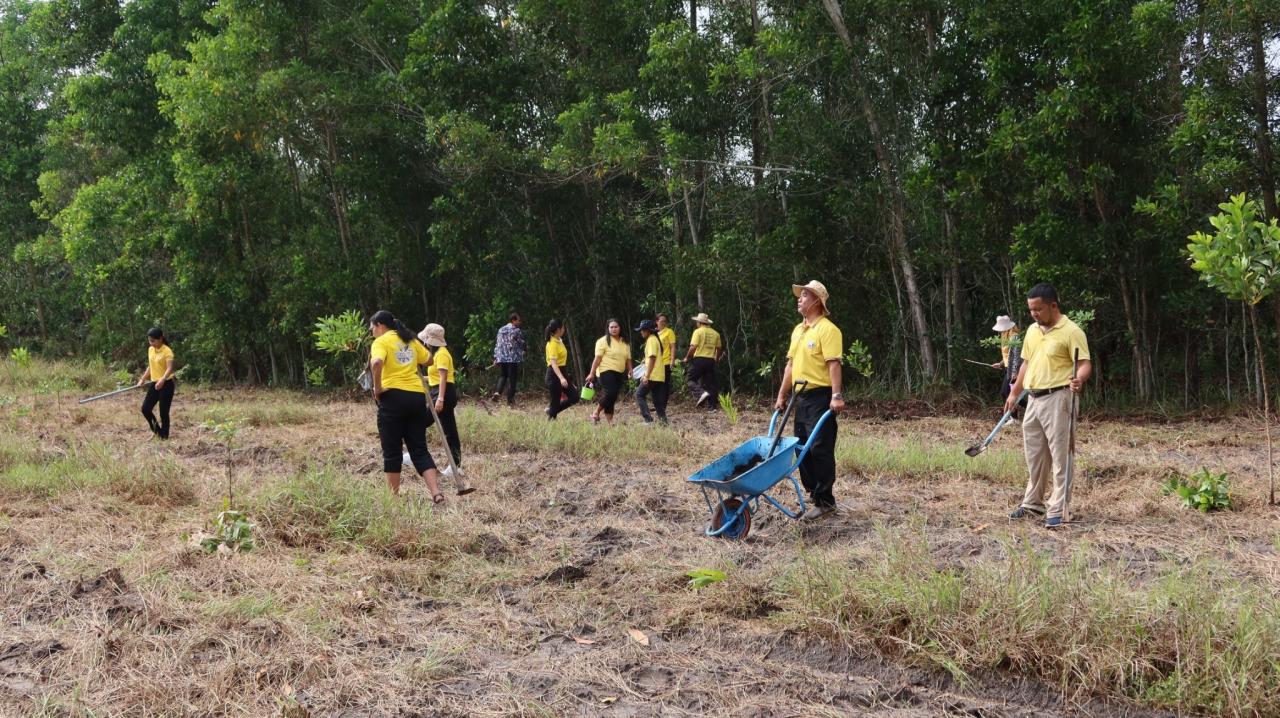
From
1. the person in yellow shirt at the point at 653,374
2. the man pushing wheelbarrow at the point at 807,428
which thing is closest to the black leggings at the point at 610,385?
the person in yellow shirt at the point at 653,374

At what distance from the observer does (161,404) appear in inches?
456

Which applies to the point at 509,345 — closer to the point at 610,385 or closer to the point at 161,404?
the point at 610,385

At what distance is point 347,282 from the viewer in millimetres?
20266

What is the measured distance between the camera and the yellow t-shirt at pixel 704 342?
14781 mm

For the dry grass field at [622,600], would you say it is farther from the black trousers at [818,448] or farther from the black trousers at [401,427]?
the black trousers at [401,427]

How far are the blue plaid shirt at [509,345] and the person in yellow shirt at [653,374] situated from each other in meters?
4.41

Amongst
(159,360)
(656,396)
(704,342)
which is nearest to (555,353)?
(656,396)

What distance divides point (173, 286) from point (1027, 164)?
63.2 ft

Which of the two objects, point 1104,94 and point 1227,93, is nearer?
point 1227,93

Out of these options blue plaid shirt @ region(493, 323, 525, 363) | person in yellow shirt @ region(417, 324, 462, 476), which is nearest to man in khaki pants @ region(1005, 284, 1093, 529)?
person in yellow shirt @ region(417, 324, 462, 476)

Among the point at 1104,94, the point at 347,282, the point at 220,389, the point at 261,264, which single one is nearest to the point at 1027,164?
the point at 1104,94

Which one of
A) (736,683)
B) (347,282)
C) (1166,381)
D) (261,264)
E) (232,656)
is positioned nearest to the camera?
(736,683)

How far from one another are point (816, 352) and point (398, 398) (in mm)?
3257

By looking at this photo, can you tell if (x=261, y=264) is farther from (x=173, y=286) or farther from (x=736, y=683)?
(x=736, y=683)
